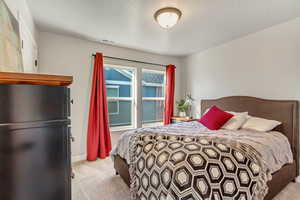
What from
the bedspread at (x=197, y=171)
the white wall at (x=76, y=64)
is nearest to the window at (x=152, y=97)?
the white wall at (x=76, y=64)

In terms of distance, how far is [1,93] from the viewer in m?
0.70

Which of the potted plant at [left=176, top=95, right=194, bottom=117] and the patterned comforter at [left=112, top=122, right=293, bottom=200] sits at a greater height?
the potted plant at [left=176, top=95, right=194, bottom=117]

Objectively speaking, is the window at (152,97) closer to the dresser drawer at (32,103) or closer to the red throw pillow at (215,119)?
the red throw pillow at (215,119)

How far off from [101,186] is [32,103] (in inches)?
73.8

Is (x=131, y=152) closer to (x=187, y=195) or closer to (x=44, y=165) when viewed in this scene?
(x=187, y=195)

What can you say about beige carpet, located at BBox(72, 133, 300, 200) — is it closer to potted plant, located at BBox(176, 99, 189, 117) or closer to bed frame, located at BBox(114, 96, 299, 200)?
bed frame, located at BBox(114, 96, 299, 200)

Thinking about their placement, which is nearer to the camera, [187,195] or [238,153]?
[187,195]

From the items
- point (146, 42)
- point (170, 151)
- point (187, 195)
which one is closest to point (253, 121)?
point (170, 151)

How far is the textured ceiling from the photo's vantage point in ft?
6.57

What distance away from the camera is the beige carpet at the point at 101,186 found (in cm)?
196

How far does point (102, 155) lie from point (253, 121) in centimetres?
288

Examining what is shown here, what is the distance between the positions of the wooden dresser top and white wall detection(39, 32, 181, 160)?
95.4 inches

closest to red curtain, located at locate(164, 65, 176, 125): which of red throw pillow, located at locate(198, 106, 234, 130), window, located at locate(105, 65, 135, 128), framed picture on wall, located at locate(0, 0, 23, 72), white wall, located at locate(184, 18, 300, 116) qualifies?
Answer: white wall, located at locate(184, 18, 300, 116)

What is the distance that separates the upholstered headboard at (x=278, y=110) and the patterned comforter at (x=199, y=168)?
32.6 inches
